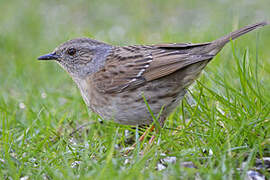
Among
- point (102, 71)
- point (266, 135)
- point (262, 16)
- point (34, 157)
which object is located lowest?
point (34, 157)

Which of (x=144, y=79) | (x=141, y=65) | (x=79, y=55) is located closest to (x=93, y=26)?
(x=79, y=55)

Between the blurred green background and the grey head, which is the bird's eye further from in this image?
the blurred green background

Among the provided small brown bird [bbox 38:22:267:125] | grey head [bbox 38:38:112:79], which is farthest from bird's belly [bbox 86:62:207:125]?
grey head [bbox 38:38:112:79]

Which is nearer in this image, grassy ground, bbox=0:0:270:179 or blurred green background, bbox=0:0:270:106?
grassy ground, bbox=0:0:270:179

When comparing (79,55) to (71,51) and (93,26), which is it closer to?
(71,51)

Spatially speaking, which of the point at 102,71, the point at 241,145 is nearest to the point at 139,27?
the point at 102,71

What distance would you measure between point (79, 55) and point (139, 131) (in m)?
1.47

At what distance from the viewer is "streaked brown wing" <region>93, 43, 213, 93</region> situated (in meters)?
4.80

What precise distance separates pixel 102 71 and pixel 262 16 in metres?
7.17

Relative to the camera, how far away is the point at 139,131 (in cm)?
480

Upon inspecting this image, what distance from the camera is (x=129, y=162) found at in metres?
3.88

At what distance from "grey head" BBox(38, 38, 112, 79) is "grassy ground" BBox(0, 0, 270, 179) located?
21.3 inches

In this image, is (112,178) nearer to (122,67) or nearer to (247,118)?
(247,118)

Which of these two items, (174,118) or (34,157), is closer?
(34,157)
